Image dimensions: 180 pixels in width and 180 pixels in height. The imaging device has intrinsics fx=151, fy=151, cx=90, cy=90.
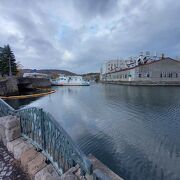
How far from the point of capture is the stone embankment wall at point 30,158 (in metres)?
2.30

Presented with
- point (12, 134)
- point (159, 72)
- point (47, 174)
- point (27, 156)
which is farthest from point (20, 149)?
point (159, 72)

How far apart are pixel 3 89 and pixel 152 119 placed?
21.0m

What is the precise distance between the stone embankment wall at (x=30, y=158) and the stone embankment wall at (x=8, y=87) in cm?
A: 2041

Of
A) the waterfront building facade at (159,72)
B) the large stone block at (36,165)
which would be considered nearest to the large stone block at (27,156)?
the large stone block at (36,165)

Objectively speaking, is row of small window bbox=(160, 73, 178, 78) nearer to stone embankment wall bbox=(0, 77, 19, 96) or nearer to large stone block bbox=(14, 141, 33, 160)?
stone embankment wall bbox=(0, 77, 19, 96)

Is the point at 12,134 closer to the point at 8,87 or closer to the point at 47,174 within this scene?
Result: the point at 47,174

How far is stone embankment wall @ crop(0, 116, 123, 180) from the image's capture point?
2298 millimetres

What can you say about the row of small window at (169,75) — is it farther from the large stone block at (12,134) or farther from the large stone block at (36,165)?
the large stone block at (36,165)

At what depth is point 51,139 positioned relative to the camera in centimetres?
300

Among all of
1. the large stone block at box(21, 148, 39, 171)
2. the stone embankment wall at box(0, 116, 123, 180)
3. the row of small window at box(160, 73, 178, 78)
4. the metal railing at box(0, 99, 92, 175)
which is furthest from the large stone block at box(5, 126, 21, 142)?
the row of small window at box(160, 73, 178, 78)

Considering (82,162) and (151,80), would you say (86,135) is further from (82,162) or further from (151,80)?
(151,80)

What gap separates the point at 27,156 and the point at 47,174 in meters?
0.83

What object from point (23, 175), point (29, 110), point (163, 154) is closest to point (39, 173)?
point (23, 175)

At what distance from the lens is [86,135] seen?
7039 millimetres
